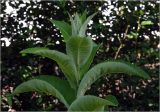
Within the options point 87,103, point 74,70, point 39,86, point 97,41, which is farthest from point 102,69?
point 97,41

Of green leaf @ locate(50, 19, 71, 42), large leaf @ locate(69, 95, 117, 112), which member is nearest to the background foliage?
green leaf @ locate(50, 19, 71, 42)

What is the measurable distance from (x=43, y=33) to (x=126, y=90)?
1.07 meters

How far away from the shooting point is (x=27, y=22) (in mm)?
4242

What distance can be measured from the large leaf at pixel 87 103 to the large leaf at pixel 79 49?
0.32 m

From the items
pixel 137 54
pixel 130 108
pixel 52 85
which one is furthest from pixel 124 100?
pixel 52 85

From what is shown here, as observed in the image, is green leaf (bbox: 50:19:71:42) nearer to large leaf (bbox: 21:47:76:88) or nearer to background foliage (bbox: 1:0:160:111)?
large leaf (bbox: 21:47:76:88)

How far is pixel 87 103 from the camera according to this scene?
2.18m

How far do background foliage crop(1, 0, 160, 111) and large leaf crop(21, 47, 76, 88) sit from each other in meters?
1.61

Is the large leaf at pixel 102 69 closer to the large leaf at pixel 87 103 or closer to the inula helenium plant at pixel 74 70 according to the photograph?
the inula helenium plant at pixel 74 70

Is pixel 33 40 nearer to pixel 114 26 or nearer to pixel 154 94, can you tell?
pixel 114 26

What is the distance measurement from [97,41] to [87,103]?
2.10 meters

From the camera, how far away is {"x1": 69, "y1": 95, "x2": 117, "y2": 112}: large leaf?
7.02 ft

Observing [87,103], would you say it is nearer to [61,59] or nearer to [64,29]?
[61,59]

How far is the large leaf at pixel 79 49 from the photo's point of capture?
2.34 metres
